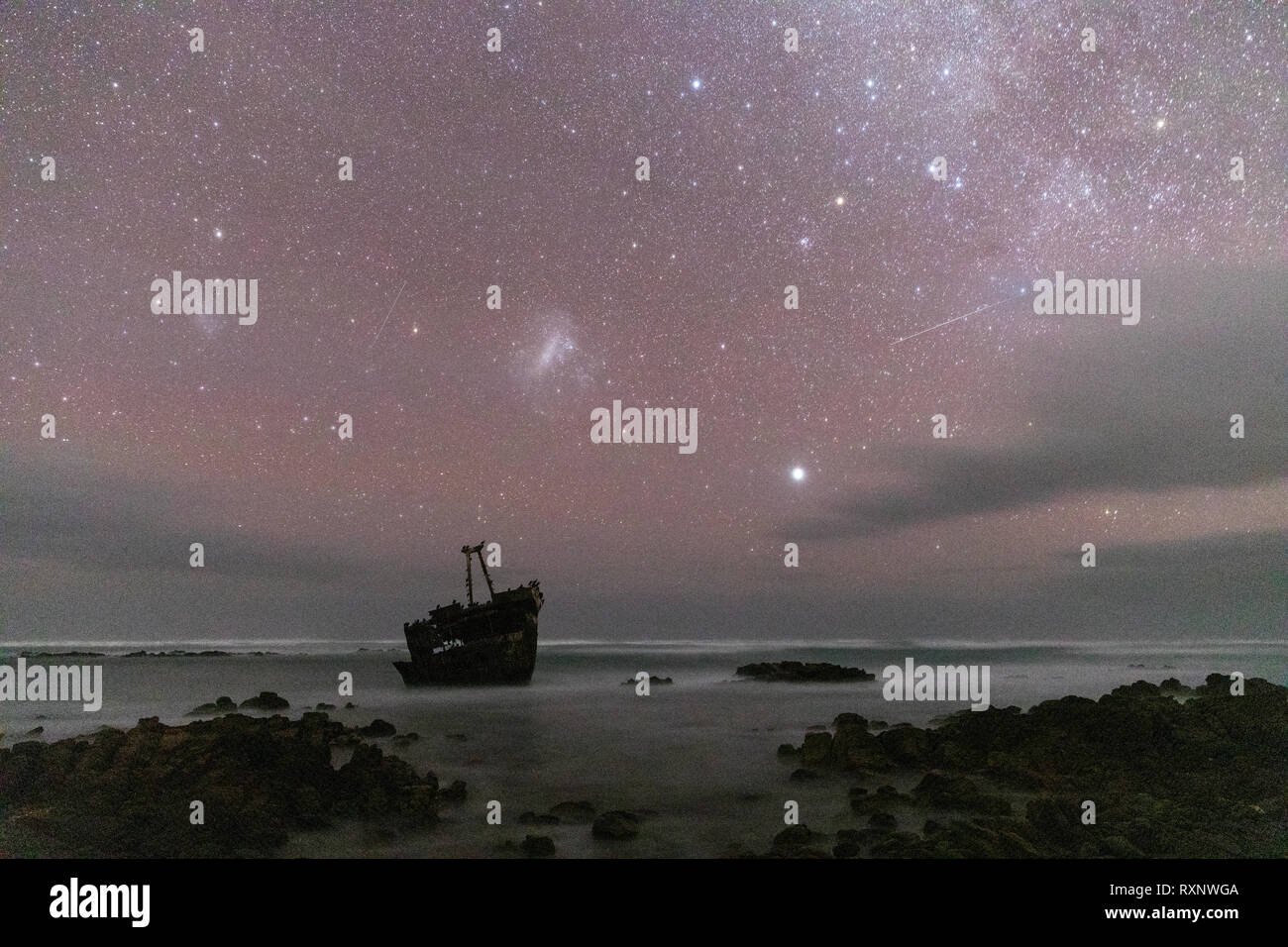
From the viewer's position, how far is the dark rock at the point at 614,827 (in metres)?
15.7

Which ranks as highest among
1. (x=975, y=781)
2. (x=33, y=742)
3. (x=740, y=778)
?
(x=33, y=742)

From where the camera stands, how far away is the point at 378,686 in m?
58.0

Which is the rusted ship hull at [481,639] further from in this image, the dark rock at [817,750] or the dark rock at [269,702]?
the dark rock at [817,750]

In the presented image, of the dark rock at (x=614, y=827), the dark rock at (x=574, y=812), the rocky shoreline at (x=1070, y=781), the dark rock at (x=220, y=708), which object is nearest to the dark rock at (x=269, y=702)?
the dark rock at (x=220, y=708)

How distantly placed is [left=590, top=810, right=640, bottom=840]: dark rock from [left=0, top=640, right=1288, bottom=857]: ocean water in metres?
0.23

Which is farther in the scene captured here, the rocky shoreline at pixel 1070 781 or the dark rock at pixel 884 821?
the dark rock at pixel 884 821

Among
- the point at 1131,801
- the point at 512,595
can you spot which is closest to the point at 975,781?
the point at 1131,801

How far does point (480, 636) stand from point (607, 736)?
11597 mm

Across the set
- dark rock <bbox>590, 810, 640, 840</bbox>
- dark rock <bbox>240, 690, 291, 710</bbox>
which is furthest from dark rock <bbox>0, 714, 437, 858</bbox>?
dark rock <bbox>240, 690, 291, 710</bbox>

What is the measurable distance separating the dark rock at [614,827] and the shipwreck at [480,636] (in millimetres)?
24380
